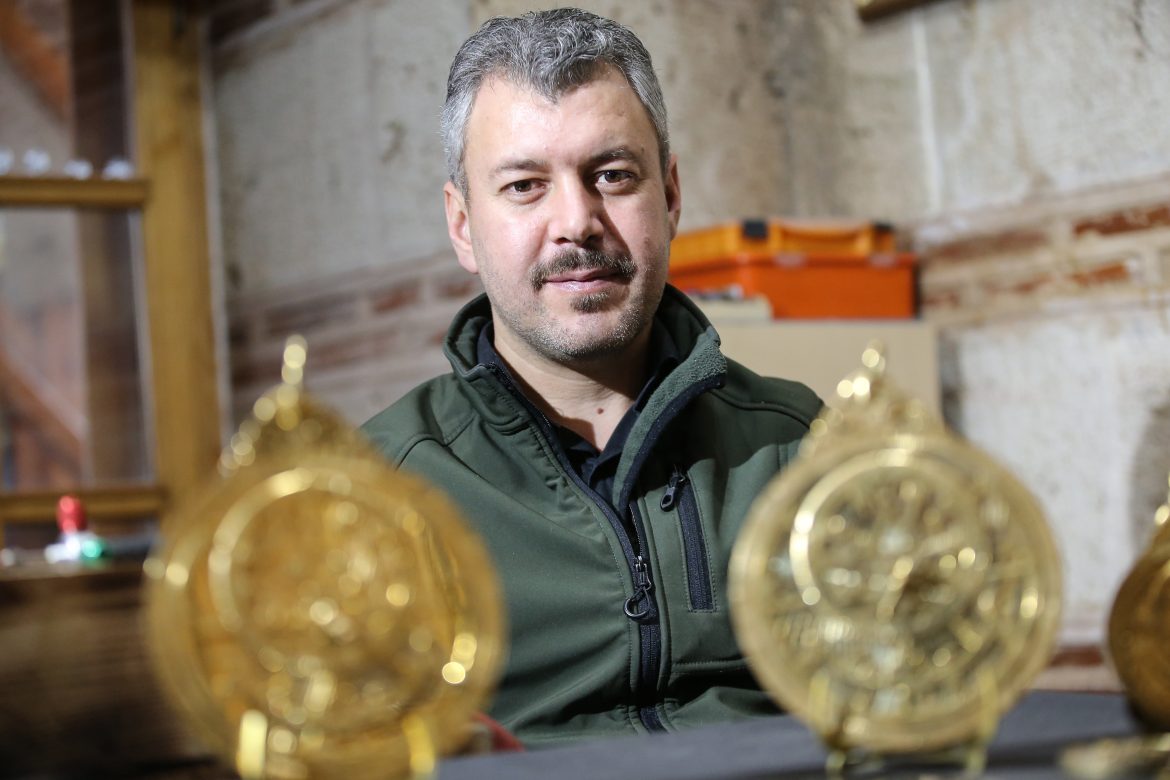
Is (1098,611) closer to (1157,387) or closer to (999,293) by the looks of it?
(1157,387)

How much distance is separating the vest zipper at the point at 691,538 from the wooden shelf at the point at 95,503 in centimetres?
155

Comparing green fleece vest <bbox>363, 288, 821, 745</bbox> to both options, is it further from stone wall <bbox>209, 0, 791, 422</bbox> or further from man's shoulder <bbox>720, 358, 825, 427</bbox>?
stone wall <bbox>209, 0, 791, 422</bbox>

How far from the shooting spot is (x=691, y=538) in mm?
1215

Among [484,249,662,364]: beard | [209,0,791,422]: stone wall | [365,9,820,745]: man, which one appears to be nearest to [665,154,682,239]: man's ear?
[365,9,820,745]: man

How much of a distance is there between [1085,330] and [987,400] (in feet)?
0.66

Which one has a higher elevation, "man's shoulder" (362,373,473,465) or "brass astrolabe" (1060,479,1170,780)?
"man's shoulder" (362,373,473,465)

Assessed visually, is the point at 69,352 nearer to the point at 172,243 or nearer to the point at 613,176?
the point at 172,243

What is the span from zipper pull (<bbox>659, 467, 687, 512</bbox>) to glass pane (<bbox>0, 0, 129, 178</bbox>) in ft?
5.87

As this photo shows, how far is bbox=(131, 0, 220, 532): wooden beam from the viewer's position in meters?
2.71

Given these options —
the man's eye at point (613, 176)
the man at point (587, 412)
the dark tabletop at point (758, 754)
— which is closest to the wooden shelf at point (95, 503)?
the man at point (587, 412)

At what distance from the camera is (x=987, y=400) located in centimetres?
204

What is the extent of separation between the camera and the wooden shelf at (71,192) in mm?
2527

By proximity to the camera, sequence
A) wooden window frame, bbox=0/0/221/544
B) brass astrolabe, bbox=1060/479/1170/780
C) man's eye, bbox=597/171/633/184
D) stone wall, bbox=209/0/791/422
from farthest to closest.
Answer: wooden window frame, bbox=0/0/221/544 < stone wall, bbox=209/0/791/422 < man's eye, bbox=597/171/633/184 < brass astrolabe, bbox=1060/479/1170/780

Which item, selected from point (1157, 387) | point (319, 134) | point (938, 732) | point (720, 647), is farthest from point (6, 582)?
point (319, 134)
